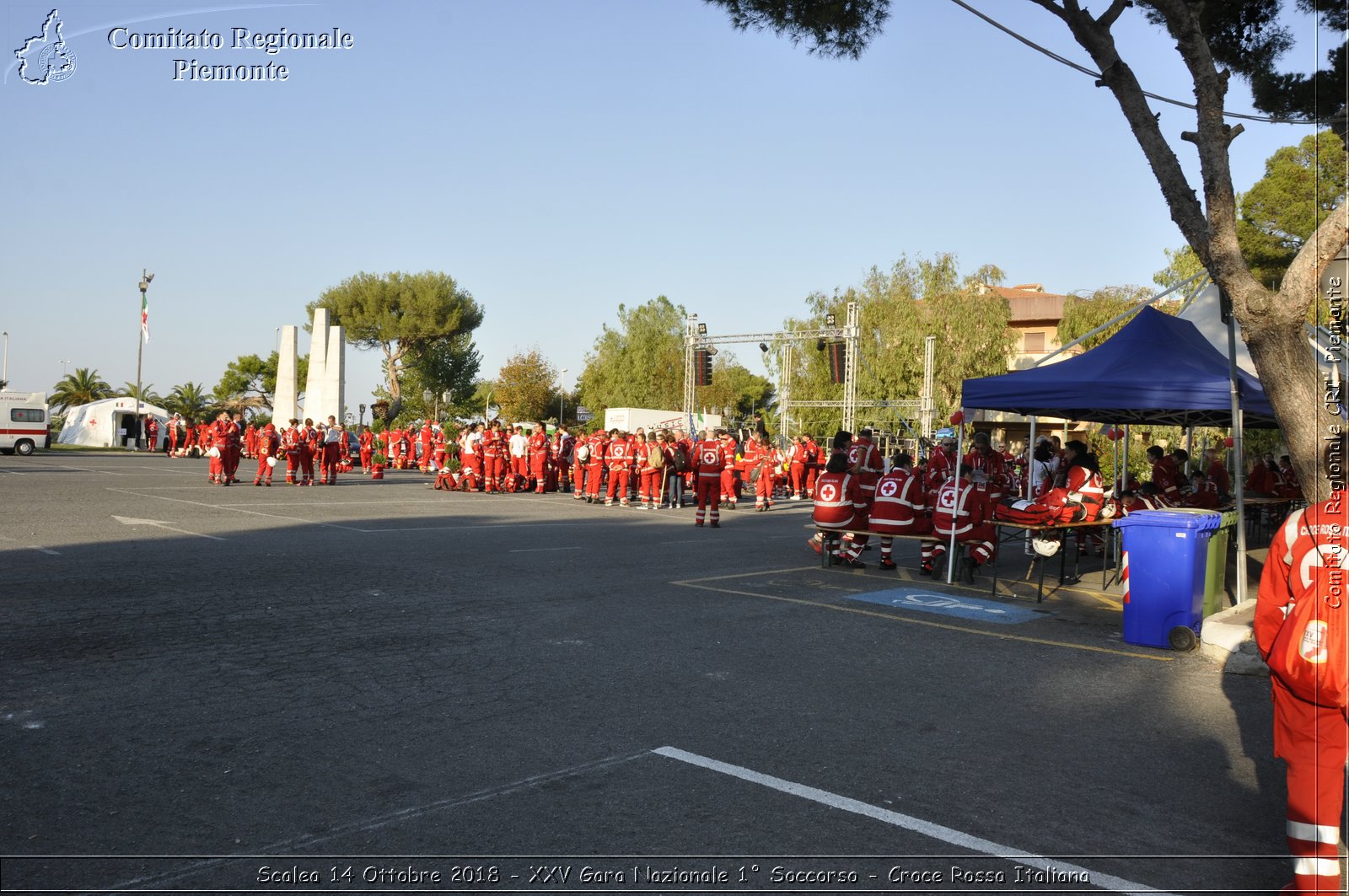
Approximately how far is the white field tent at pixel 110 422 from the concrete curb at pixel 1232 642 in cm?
6404

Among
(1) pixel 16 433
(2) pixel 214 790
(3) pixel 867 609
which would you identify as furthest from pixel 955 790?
(1) pixel 16 433

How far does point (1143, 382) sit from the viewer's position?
37.5ft

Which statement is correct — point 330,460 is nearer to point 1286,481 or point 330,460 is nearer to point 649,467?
point 649,467

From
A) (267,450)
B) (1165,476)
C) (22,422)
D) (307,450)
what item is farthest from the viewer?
(22,422)

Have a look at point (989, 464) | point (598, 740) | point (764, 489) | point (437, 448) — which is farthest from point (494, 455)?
point (598, 740)

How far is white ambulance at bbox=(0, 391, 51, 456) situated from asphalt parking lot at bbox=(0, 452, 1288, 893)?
42.5m

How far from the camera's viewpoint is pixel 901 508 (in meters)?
12.8

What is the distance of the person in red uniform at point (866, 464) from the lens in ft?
44.6

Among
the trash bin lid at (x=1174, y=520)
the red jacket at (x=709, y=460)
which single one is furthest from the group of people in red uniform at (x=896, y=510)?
the red jacket at (x=709, y=460)

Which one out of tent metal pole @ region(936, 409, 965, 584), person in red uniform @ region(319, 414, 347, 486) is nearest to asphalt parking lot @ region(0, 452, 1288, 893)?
tent metal pole @ region(936, 409, 965, 584)

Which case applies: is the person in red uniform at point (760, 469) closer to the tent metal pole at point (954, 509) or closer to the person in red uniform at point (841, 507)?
the person in red uniform at point (841, 507)

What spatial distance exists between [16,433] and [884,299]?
133ft

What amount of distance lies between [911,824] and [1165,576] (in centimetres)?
551

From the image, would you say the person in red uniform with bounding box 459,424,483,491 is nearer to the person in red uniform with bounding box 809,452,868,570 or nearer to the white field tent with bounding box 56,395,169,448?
the person in red uniform with bounding box 809,452,868,570
